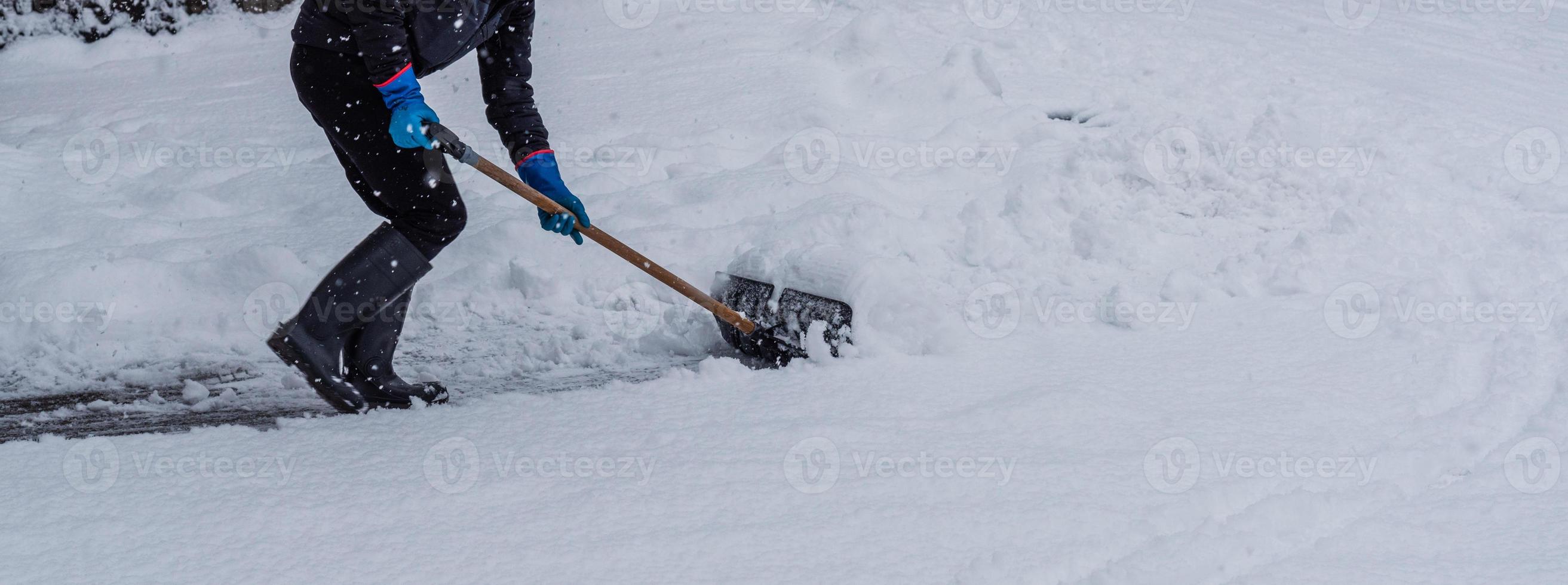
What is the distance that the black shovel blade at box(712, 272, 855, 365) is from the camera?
106 inches

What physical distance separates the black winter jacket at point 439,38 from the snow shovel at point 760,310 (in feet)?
0.60

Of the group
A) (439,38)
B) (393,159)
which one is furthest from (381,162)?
(439,38)

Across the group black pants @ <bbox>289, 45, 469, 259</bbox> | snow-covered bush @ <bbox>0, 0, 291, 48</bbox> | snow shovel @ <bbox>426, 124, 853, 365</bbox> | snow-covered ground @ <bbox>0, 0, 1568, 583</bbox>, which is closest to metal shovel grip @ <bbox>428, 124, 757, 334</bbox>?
snow shovel @ <bbox>426, 124, 853, 365</bbox>

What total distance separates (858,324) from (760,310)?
13.9 inches

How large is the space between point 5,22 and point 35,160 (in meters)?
3.54

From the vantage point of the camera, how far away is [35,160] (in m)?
4.23

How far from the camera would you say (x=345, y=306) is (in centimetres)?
228

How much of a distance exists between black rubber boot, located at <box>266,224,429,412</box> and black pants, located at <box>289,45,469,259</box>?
7 cm

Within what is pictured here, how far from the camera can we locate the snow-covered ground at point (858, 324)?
1.68 m

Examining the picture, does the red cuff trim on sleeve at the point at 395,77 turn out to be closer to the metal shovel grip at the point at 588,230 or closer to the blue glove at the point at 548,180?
the metal shovel grip at the point at 588,230

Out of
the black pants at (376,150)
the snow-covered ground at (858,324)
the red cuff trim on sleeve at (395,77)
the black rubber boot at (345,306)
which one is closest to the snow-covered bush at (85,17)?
the snow-covered ground at (858,324)

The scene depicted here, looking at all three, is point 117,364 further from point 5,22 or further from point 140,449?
point 5,22

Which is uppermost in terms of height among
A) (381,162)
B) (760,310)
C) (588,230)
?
(381,162)

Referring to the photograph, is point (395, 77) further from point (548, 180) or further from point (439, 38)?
point (548, 180)
